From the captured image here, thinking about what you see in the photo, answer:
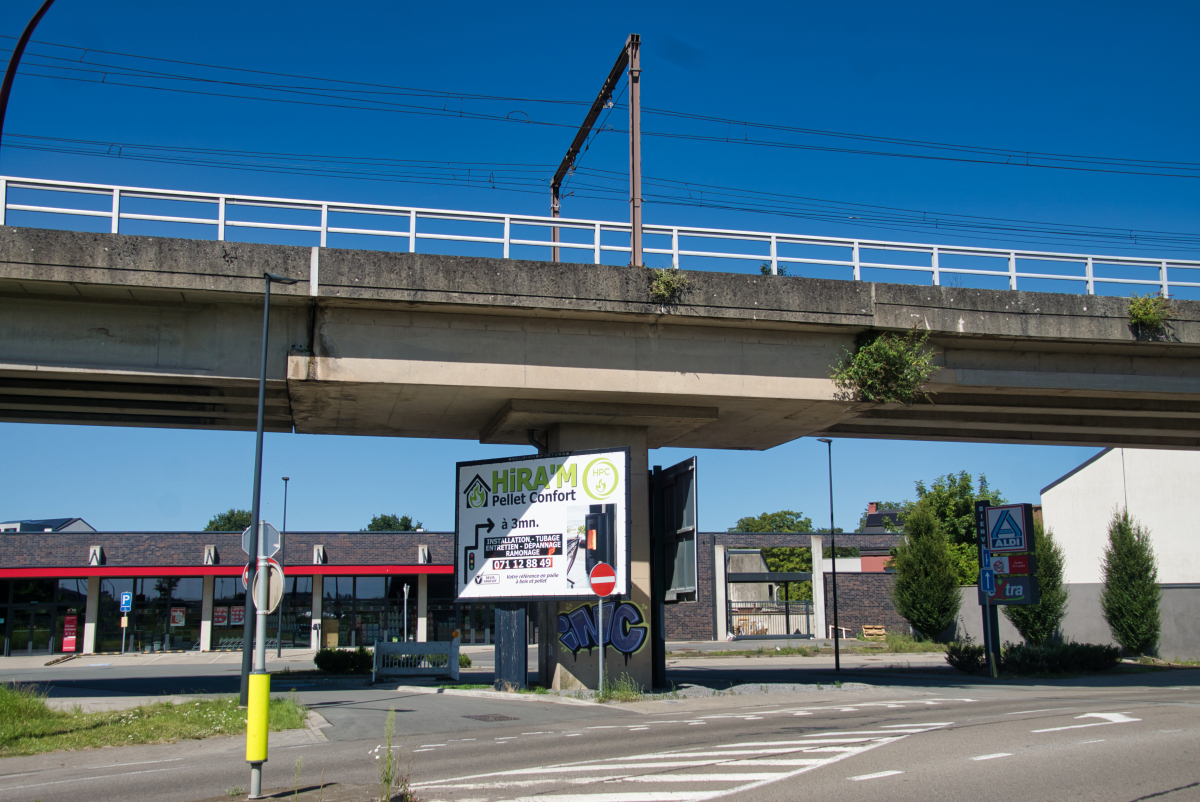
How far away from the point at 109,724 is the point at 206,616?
114ft

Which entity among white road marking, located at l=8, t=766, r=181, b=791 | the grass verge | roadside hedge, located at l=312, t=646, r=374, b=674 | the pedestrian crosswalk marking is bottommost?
roadside hedge, located at l=312, t=646, r=374, b=674

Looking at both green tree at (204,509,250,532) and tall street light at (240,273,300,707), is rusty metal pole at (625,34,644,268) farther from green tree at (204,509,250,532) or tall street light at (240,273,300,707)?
green tree at (204,509,250,532)

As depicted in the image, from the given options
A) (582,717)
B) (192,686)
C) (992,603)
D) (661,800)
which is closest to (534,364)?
(582,717)

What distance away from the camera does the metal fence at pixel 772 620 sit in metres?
56.0

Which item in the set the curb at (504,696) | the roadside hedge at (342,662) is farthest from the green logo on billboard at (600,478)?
the roadside hedge at (342,662)

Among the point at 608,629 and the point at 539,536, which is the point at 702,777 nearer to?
the point at 608,629

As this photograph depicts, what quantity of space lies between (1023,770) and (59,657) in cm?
4531

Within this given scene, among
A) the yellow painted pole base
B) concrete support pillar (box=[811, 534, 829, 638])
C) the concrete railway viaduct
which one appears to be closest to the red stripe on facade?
concrete support pillar (box=[811, 534, 829, 638])

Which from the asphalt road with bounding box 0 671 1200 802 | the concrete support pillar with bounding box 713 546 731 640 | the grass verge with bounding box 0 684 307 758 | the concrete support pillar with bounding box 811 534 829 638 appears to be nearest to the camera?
the asphalt road with bounding box 0 671 1200 802

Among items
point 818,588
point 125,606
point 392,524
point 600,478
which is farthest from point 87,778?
point 392,524

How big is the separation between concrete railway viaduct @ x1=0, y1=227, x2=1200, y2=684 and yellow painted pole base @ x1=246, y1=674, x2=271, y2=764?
9572mm

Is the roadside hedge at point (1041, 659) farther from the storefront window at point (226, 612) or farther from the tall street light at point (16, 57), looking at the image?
the storefront window at point (226, 612)

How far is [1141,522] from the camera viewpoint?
41.9 metres

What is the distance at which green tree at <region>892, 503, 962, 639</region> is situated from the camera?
43.8 m
